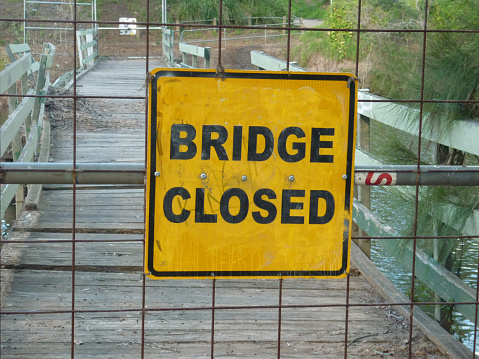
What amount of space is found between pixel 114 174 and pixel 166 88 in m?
0.26

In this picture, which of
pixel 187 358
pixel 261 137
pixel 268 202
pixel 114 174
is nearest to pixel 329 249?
pixel 268 202

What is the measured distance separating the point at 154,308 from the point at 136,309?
1.57ft

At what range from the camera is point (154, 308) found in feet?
7.20

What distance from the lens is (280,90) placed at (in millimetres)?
1639

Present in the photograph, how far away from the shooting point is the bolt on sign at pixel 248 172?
1.61 meters

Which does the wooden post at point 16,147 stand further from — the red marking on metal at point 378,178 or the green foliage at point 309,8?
the green foliage at point 309,8

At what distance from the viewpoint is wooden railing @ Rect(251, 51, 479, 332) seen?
2477 millimetres

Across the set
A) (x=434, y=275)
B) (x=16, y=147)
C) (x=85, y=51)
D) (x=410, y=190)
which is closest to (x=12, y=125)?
(x=16, y=147)

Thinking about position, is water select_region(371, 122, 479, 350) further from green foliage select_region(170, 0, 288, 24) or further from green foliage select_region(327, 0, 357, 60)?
green foliage select_region(170, 0, 288, 24)

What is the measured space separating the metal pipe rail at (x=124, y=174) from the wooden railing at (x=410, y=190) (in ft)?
1.96

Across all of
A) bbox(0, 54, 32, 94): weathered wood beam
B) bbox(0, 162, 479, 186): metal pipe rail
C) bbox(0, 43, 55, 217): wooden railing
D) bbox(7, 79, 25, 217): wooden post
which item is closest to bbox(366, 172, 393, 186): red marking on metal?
bbox(0, 162, 479, 186): metal pipe rail

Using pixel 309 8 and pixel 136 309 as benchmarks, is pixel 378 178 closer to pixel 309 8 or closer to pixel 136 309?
pixel 136 309

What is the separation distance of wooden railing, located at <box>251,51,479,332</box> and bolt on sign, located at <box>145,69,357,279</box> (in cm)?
67

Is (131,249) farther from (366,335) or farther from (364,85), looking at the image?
(364,85)
